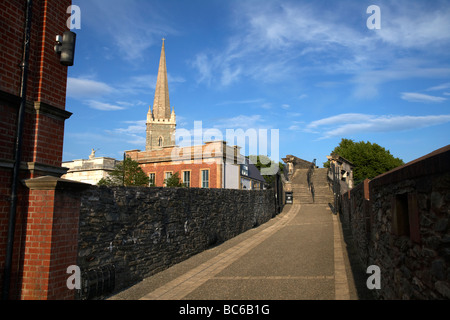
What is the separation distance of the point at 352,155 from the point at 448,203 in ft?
175

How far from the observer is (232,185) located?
3231 centimetres

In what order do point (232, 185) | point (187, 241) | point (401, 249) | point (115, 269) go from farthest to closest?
point (232, 185)
point (187, 241)
point (115, 269)
point (401, 249)

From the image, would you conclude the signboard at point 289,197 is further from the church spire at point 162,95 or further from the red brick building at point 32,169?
the church spire at point 162,95

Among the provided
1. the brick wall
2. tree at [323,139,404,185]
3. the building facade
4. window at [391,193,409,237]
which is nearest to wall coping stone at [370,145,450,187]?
window at [391,193,409,237]

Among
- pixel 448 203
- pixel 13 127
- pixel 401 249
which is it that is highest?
pixel 13 127

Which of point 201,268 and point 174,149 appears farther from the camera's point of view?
point 174,149

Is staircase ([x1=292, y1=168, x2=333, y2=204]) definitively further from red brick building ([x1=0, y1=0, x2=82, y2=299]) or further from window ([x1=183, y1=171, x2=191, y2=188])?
red brick building ([x1=0, y1=0, x2=82, y2=299])

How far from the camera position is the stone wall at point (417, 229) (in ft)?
8.44

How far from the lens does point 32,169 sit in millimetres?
5082

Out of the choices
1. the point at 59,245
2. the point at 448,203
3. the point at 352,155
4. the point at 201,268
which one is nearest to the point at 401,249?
the point at 448,203

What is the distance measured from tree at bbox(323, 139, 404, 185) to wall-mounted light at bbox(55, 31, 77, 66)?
49120mm

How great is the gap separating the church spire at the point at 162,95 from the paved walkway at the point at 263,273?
79311mm

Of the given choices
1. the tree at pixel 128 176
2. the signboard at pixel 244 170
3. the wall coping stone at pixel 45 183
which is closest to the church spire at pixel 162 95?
the signboard at pixel 244 170
